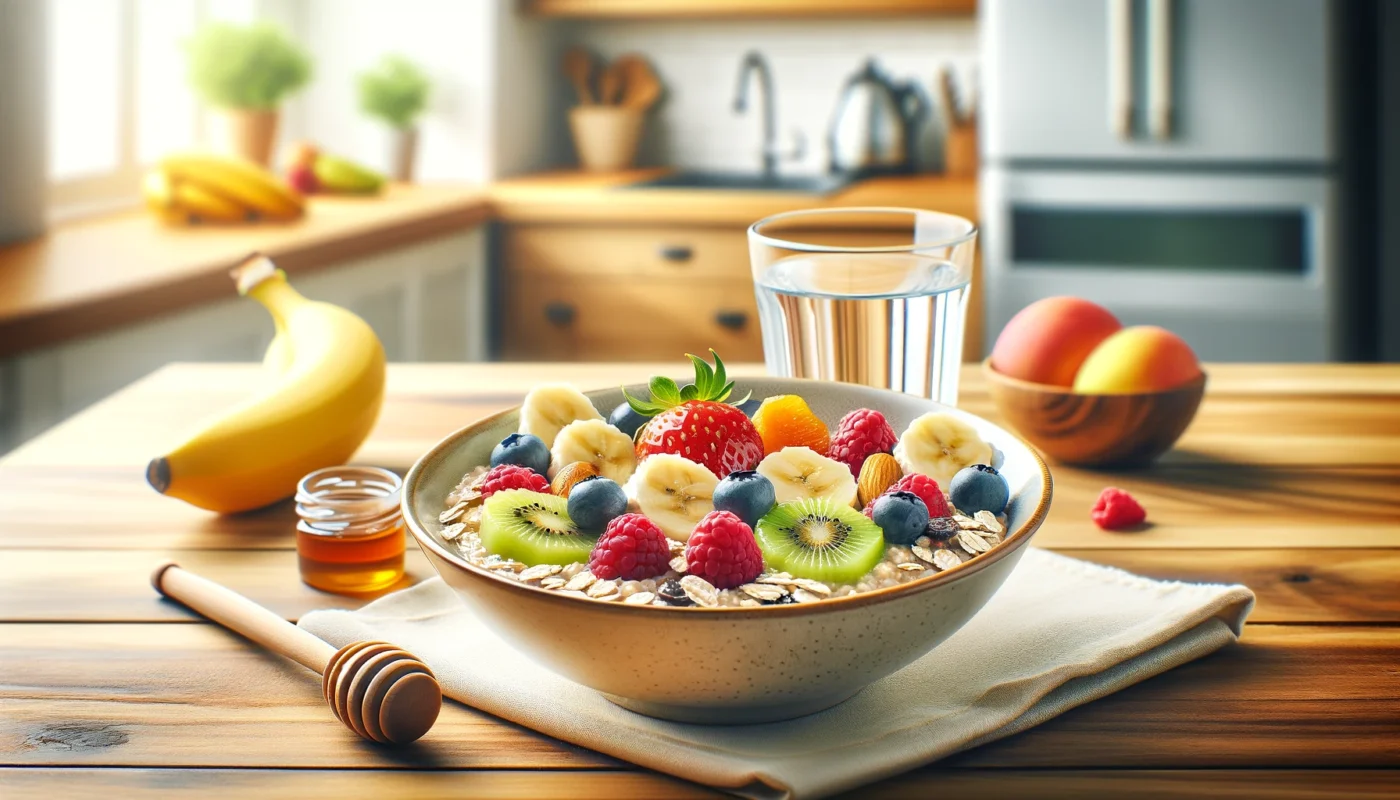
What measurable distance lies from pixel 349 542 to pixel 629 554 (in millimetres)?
259

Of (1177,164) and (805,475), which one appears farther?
(1177,164)

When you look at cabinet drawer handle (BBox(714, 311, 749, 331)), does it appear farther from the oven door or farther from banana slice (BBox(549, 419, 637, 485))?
banana slice (BBox(549, 419, 637, 485))

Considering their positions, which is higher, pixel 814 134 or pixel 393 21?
pixel 393 21

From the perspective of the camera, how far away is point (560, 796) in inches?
21.7

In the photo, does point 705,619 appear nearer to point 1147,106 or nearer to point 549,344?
point 1147,106

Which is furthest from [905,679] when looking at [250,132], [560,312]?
[250,132]

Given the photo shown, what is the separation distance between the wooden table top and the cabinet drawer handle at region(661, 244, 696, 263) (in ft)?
6.04

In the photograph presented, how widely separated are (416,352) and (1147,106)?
5.30 ft

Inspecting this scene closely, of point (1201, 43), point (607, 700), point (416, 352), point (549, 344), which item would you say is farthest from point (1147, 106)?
point (607, 700)

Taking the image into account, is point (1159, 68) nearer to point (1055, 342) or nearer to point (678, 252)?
point (678, 252)

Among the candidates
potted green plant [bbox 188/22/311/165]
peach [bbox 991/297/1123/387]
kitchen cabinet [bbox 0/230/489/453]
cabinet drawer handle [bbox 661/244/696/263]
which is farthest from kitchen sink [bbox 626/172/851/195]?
peach [bbox 991/297/1123/387]

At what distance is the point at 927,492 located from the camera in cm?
67

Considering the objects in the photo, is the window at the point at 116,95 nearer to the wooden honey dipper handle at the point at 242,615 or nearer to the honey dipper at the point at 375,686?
the wooden honey dipper handle at the point at 242,615

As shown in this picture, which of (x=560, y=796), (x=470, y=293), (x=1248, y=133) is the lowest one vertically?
(x=560, y=796)
